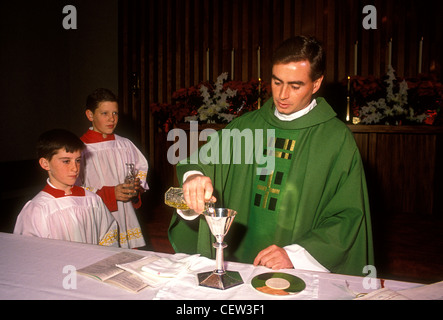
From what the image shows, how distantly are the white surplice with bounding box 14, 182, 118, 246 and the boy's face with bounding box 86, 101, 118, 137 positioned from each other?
3.27ft

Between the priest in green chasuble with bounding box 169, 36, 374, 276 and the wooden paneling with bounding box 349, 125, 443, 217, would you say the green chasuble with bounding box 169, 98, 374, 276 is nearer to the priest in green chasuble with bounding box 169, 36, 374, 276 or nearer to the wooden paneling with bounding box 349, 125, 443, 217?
the priest in green chasuble with bounding box 169, 36, 374, 276

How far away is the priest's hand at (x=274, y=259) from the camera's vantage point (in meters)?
1.62

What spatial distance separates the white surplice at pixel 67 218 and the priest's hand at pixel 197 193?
1.21 m

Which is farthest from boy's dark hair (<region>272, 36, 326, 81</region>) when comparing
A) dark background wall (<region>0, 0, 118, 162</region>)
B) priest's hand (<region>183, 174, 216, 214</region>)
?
dark background wall (<region>0, 0, 118, 162</region>)

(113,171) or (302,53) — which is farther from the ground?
(302,53)

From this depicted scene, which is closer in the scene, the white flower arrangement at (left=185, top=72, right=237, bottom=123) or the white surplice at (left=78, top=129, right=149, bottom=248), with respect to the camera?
the white surplice at (left=78, top=129, right=149, bottom=248)

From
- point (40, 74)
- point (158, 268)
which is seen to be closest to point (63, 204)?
point (158, 268)

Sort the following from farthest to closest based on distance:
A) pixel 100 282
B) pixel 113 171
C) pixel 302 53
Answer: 1. pixel 113 171
2. pixel 302 53
3. pixel 100 282

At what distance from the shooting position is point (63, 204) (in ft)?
8.30

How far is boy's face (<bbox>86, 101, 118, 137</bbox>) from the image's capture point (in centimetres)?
350

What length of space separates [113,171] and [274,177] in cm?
187

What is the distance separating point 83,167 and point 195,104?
1.94 m

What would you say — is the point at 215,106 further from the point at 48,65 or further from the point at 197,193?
the point at 48,65
